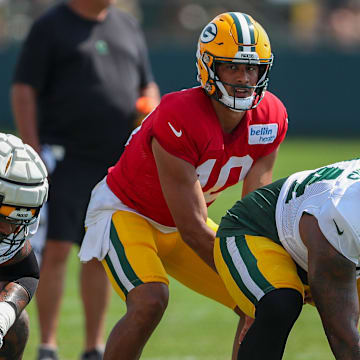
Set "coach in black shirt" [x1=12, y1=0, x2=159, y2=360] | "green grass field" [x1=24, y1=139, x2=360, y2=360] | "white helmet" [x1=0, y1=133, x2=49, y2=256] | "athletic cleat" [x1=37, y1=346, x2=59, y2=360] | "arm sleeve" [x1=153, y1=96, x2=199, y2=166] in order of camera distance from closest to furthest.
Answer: "white helmet" [x1=0, y1=133, x2=49, y2=256] < "arm sleeve" [x1=153, y1=96, x2=199, y2=166] < "athletic cleat" [x1=37, y1=346, x2=59, y2=360] < "green grass field" [x1=24, y1=139, x2=360, y2=360] < "coach in black shirt" [x1=12, y1=0, x2=159, y2=360]

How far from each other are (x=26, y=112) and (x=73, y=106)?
1.02 feet

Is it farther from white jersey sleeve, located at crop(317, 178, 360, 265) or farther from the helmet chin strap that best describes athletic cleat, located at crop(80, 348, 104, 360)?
white jersey sleeve, located at crop(317, 178, 360, 265)

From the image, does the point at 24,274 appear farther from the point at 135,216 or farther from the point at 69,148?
the point at 69,148

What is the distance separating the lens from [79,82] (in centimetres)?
593

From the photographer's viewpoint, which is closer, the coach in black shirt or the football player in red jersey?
the football player in red jersey

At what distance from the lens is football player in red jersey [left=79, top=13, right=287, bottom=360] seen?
4277 millimetres

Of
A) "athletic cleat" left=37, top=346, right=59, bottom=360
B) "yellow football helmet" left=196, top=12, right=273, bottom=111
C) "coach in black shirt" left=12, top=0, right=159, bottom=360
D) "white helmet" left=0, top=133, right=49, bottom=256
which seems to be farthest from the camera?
"coach in black shirt" left=12, top=0, right=159, bottom=360

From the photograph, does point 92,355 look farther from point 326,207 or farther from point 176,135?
point 326,207

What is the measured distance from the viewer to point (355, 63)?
1744 cm

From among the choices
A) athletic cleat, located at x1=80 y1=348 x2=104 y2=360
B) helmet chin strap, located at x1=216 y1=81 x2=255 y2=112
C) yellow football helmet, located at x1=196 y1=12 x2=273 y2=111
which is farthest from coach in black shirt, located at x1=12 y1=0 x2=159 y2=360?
helmet chin strap, located at x1=216 y1=81 x2=255 y2=112

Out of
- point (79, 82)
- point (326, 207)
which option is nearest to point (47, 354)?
point (79, 82)

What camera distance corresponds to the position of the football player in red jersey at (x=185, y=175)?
14.0ft

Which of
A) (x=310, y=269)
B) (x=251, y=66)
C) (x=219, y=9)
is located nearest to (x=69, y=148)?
(x=251, y=66)

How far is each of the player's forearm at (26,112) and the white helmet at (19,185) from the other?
6.02 feet
